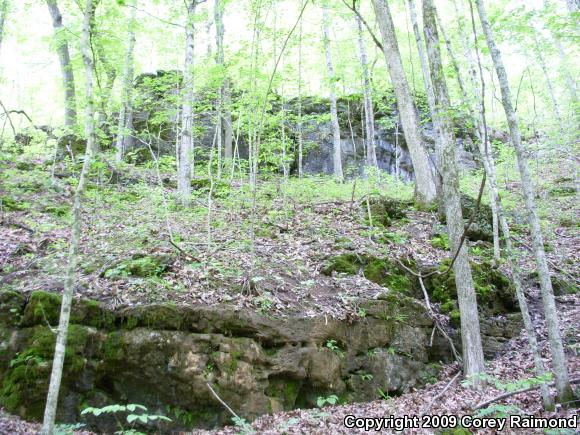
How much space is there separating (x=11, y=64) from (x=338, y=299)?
92.7 feet

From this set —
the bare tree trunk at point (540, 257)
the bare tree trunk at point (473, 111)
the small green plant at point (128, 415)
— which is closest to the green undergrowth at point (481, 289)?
the bare tree trunk at point (473, 111)

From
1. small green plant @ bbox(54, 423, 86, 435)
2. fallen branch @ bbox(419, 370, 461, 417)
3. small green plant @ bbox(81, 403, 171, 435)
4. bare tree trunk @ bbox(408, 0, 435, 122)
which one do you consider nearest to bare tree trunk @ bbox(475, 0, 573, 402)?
fallen branch @ bbox(419, 370, 461, 417)

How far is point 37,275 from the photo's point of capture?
21.4ft

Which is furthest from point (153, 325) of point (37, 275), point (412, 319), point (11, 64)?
point (11, 64)

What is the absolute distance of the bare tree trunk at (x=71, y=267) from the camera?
414 cm

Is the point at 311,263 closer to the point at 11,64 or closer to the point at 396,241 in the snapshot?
the point at 396,241

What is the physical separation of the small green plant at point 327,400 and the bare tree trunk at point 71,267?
3549 mm

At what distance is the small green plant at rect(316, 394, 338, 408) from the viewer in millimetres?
5855

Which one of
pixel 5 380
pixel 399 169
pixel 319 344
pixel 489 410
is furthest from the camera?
pixel 399 169

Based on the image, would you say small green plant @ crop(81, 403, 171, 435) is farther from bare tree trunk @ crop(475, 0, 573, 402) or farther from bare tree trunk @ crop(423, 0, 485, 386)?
bare tree trunk @ crop(475, 0, 573, 402)

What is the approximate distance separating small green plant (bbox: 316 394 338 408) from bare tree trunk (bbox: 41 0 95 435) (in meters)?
3.55

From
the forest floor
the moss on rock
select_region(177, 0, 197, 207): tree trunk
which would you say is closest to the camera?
the moss on rock

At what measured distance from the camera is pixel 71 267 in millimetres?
4492

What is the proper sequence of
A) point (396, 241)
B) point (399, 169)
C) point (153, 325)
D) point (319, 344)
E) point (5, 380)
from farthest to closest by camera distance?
point (399, 169)
point (396, 241)
point (319, 344)
point (153, 325)
point (5, 380)
